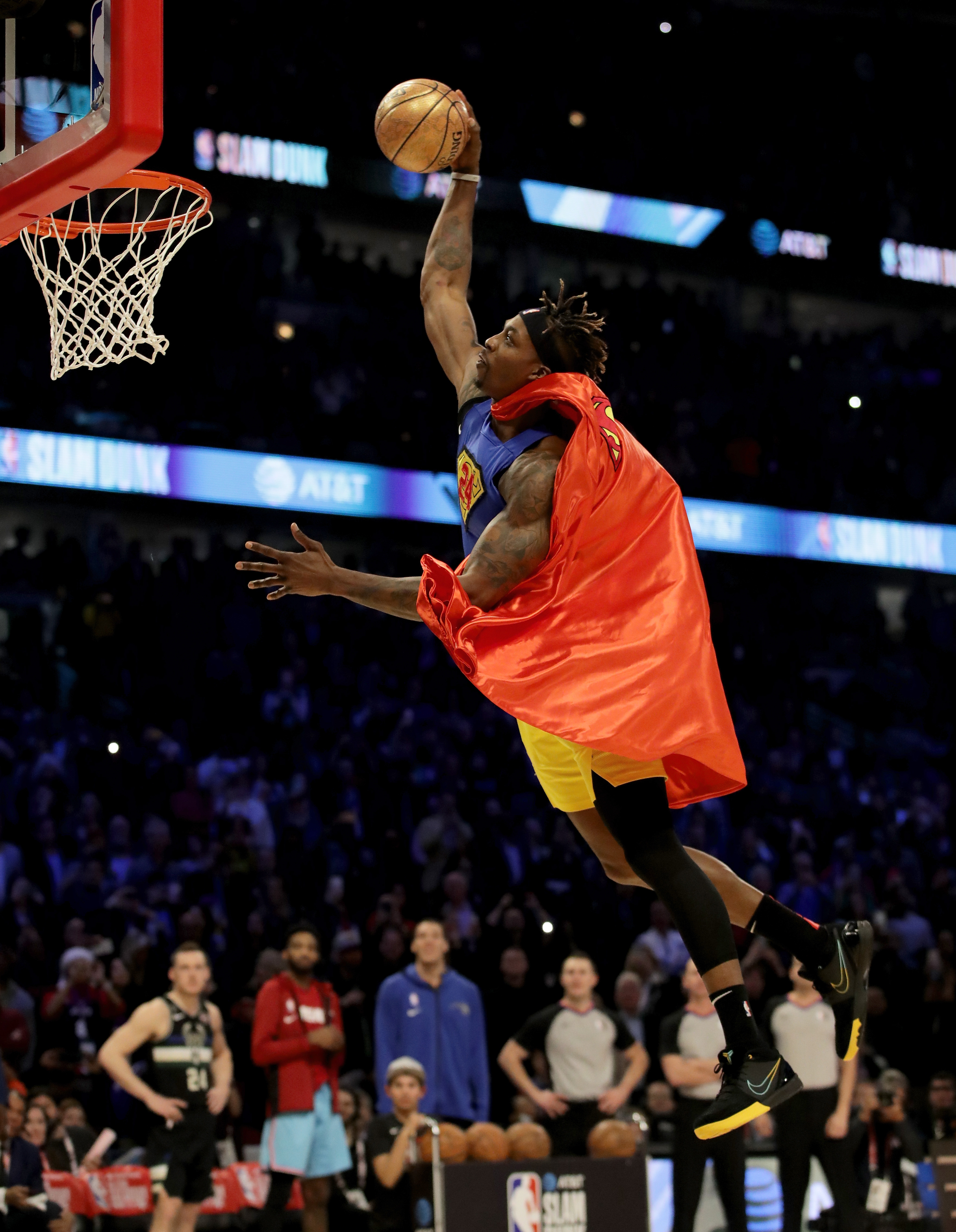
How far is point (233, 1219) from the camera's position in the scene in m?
9.75

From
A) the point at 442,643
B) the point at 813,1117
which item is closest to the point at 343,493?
the point at 442,643

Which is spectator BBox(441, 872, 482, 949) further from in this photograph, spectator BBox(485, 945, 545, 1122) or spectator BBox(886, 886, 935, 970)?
spectator BBox(886, 886, 935, 970)

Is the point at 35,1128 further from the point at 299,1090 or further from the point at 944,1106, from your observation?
the point at 944,1106

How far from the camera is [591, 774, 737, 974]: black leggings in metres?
4.37

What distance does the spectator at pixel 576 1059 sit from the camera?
9.05 meters

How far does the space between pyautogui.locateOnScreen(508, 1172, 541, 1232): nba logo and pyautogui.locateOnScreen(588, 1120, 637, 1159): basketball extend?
2.90 ft

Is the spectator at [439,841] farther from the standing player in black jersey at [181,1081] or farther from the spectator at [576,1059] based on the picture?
the standing player in black jersey at [181,1081]

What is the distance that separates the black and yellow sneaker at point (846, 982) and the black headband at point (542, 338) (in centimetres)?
195

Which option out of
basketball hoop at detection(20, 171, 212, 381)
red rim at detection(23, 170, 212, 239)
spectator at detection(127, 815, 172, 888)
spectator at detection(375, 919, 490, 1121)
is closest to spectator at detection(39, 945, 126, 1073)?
spectator at detection(127, 815, 172, 888)

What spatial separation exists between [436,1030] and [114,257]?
4881mm

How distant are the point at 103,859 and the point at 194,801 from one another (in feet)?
3.62

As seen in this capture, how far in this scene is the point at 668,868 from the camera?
438cm

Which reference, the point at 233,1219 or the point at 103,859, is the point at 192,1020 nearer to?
the point at 233,1219

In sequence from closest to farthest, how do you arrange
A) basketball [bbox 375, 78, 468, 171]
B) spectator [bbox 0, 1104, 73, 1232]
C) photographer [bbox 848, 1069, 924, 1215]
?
1. basketball [bbox 375, 78, 468, 171]
2. spectator [bbox 0, 1104, 73, 1232]
3. photographer [bbox 848, 1069, 924, 1215]
